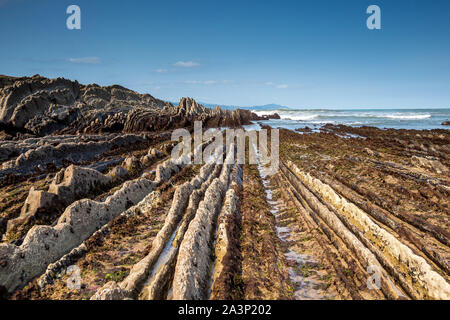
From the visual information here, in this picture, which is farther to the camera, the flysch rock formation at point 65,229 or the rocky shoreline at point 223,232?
the flysch rock formation at point 65,229

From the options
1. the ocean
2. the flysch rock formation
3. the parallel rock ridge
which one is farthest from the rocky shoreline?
the ocean

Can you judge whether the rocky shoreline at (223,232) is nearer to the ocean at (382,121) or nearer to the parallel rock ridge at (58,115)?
the parallel rock ridge at (58,115)

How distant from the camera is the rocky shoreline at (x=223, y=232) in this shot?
6949 millimetres

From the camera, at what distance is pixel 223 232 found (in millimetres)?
9664

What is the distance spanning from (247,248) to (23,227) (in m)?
10.2

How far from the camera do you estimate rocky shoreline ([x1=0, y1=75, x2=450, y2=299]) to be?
6.95 metres

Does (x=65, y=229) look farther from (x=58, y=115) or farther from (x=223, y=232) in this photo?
(x=58, y=115)

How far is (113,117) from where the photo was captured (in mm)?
53812

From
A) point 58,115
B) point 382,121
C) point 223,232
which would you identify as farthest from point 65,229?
point 382,121

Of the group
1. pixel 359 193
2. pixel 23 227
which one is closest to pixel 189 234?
pixel 23 227

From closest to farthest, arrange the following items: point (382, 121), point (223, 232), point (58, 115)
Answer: point (223, 232) → point (58, 115) → point (382, 121)

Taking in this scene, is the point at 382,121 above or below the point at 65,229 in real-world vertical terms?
above

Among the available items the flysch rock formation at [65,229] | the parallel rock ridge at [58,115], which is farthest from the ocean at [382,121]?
the flysch rock formation at [65,229]

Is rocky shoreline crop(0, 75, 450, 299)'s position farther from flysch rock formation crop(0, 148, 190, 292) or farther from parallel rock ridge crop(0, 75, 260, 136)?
parallel rock ridge crop(0, 75, 260, 136)
